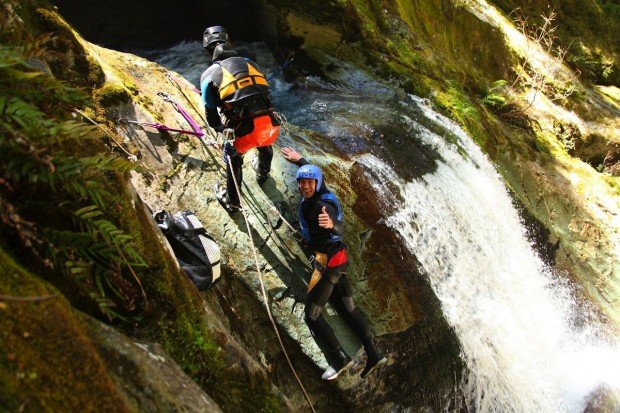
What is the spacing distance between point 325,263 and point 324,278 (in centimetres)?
19

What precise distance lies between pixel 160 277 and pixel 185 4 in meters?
9.45

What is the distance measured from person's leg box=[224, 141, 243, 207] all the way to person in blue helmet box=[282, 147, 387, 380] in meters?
0.85

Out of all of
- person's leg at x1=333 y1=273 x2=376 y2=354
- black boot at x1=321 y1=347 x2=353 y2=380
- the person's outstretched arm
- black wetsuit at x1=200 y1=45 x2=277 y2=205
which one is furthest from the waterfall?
black wetsuit at x1=200 y1=45 x2=277 y2=205

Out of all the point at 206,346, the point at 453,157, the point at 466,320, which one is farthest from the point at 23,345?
the point at 453,157

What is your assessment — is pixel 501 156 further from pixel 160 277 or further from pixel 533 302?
pixel 160 277

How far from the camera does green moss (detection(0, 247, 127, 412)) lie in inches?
81.0

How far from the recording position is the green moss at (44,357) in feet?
6.75

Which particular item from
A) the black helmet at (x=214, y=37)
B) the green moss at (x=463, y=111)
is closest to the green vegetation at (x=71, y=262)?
the black helmet at (x=214, y=37)

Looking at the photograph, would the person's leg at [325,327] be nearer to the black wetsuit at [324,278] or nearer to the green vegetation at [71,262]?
the black wetsuit at [324,278]

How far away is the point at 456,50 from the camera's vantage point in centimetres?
1302

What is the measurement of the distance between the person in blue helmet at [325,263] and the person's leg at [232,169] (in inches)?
33.5

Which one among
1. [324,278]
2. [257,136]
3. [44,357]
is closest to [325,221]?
[324,278]

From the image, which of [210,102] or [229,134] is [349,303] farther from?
[210,102]

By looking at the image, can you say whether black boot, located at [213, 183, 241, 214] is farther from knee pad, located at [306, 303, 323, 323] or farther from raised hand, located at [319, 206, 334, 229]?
knee pad, located at [306, 303, 323, 323]
